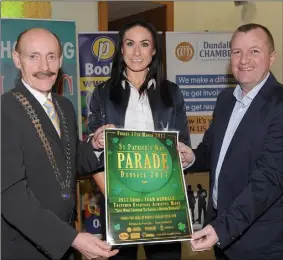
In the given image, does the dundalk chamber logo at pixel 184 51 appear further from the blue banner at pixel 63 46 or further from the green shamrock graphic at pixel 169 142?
the green shamrock graphic at pixel 169 142

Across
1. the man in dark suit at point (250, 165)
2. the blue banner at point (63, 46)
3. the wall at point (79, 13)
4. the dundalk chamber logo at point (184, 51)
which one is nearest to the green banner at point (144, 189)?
the man in dark suit at point (250, 165)

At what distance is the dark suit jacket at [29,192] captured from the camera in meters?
1.85

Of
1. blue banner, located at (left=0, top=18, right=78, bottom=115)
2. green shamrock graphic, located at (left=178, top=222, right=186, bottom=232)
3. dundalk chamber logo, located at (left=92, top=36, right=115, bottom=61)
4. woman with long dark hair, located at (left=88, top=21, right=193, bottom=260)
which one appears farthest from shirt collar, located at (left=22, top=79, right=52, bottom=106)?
dundalk chamber logo, located at (left=92, top=36, right=115, bottom=61)

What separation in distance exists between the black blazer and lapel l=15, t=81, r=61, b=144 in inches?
25.2

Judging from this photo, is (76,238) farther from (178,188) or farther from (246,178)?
(246,178)

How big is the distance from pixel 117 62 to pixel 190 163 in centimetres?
76

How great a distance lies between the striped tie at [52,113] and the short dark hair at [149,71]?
60cm

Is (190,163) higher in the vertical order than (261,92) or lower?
lower

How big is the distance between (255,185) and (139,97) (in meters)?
0.92

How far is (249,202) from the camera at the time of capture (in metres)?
2.09

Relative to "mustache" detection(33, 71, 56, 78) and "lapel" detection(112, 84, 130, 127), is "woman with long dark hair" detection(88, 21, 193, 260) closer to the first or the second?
"lapel" detection(112, 84, 130, 127)

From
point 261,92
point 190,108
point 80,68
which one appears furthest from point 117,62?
point 190,108

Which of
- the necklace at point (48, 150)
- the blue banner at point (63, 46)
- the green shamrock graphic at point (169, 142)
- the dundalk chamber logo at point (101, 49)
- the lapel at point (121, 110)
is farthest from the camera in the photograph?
the dundalk chamber logo at point (101, 49)

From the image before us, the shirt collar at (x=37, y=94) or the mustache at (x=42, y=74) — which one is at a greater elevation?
the mustache at (x=42, y=74)
